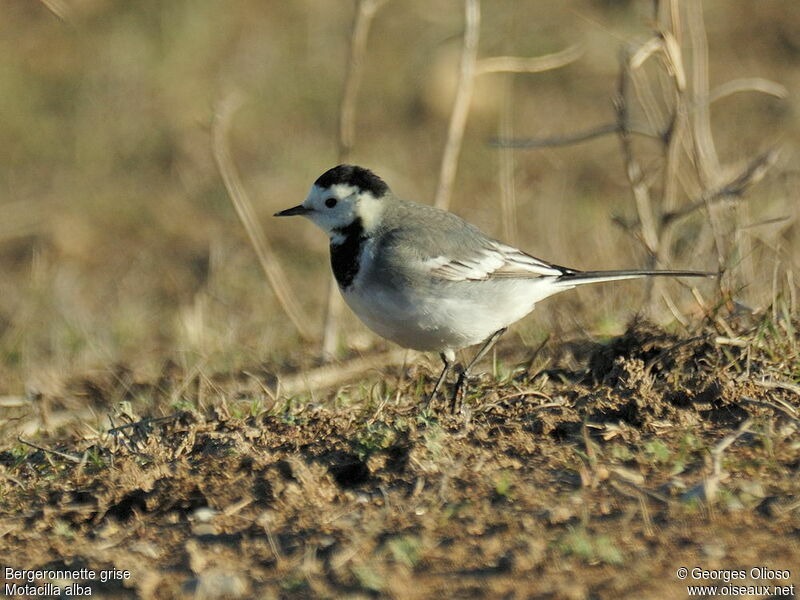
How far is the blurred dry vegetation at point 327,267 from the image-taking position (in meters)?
4.30

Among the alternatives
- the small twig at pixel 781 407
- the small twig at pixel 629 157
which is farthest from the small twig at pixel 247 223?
the small twig at pixel 781 407

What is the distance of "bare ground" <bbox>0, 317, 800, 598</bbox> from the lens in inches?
149

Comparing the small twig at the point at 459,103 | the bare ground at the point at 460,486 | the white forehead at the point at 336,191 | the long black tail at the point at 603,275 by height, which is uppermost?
the small twig at the point at 459,103

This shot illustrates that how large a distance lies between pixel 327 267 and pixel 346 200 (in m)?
4.45

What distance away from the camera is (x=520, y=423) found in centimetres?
485

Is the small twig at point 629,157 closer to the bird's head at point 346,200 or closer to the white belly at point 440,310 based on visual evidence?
the white belly at point 440,310

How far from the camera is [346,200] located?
5938mm

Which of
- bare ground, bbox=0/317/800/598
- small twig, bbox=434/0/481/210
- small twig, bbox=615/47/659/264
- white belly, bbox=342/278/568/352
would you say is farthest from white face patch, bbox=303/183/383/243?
small twig, bbox=615/47/659/264

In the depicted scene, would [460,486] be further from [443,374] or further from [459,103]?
[459,103]

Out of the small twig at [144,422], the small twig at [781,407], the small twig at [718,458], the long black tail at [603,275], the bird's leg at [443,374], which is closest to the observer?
the small twig at [718,458]

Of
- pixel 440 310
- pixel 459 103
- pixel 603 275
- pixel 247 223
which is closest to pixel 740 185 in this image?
pixel 603 275

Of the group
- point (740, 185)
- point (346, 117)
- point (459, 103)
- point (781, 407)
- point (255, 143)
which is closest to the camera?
point (781, 407)

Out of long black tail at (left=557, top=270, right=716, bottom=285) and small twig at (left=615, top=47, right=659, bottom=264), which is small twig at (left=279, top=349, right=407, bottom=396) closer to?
long black tail at (left=557, top=270, right=716, bottom=285)

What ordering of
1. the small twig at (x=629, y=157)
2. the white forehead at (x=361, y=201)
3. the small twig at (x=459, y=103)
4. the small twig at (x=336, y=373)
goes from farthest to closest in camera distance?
the small twig at (x=459, y=103)
the small twig at (x=336, y=373)
the small twig at (x=629, y=157)
the white forehead at (x=361, y=201)
